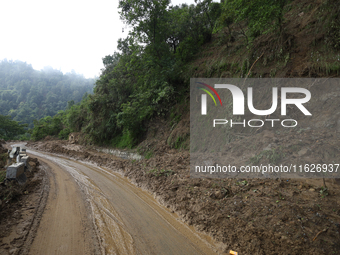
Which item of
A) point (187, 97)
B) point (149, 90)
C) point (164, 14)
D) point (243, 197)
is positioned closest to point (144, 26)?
point (164, 14)

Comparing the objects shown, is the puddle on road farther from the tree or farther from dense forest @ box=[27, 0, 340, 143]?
the tree

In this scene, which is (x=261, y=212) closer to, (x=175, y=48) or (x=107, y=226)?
(x=107, y=226)

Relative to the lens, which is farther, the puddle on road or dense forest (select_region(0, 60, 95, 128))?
dense forest (select_region(0, 60, 95, 128))

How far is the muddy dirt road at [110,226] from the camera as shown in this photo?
11.1 feet

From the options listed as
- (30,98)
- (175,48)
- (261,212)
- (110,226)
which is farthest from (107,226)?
(30,98)

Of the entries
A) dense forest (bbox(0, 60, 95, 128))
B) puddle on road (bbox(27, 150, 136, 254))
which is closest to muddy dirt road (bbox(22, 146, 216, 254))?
puddle on road (bbox(27, 150, 136, 254))

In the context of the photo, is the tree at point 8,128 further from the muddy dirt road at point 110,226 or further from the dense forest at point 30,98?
the muddy dirt road at point 110,226

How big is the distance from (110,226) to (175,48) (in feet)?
46.7

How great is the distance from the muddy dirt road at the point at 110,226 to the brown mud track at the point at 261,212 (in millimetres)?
427

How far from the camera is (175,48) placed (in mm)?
14750

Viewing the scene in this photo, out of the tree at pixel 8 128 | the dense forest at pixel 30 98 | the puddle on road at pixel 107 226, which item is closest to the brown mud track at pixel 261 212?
the puddle on road at pixel 107 226

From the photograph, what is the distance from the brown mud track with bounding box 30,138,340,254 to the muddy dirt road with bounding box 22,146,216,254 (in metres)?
0.43

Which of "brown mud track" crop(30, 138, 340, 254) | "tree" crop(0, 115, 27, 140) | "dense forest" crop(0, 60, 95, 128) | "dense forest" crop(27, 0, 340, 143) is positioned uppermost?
"dense forest" crop(0, 60, 95, 128)

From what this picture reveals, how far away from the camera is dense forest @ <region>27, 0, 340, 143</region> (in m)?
6.69
